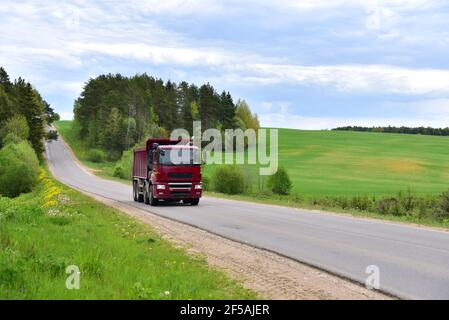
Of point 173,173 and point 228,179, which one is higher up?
point 173,173

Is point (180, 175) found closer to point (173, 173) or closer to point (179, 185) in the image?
point (173, 173)

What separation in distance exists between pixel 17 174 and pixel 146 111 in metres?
57.7

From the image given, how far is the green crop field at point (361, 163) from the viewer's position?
224 feet

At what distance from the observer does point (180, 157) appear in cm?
2986

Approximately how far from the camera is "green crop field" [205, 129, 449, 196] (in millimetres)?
68125

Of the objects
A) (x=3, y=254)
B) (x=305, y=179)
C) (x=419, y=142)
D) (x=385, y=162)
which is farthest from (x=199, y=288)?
(x=419, y=142)

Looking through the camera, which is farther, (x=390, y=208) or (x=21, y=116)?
(x=21, y=116)

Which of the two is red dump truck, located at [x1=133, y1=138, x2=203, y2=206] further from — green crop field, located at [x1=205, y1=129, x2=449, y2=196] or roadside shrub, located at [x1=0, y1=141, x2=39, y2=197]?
roadside shrub, located at [x1=0, y1=141, x2=39, y2=197]

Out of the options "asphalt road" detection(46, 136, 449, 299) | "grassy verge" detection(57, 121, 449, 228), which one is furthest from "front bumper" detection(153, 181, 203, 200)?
"grassy verge" detection(57, 121, 449, 228)

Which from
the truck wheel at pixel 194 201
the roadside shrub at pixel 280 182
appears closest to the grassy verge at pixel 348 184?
the roadside shrub at pixel 280 182

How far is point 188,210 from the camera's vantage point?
2714cm

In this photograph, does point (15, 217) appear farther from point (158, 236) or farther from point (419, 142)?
point (419, 142)

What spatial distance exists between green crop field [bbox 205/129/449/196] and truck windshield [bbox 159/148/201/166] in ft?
81.2

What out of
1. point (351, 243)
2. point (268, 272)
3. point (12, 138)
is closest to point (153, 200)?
point (351, 243)
